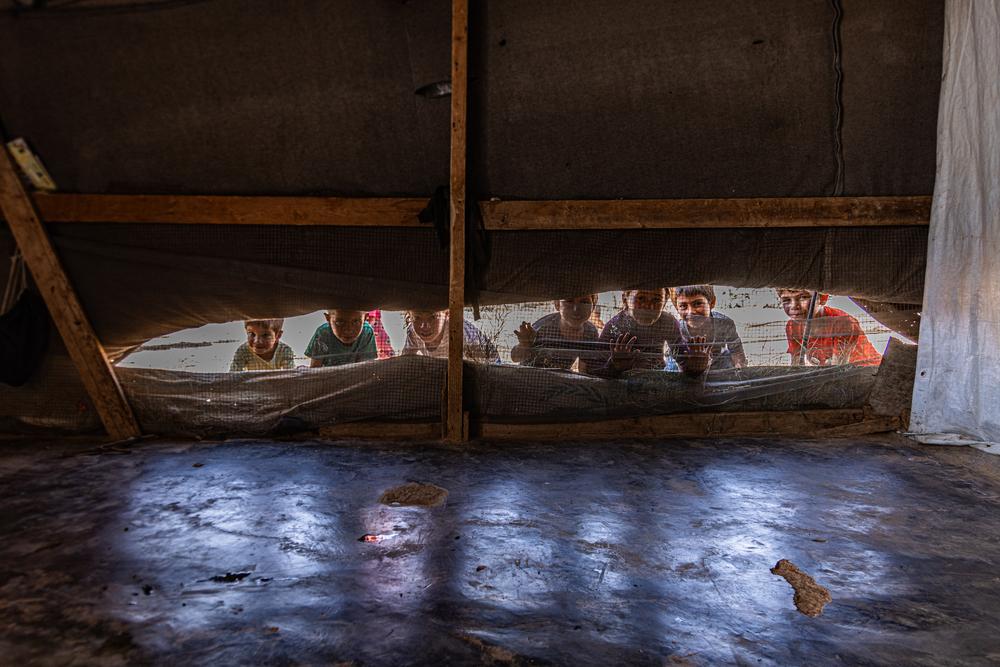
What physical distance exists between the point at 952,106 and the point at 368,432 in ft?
12.4

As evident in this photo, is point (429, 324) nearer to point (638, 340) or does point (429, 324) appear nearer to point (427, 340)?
point (427, 340)

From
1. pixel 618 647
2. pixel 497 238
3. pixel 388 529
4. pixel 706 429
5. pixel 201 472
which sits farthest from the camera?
pixel 706 429

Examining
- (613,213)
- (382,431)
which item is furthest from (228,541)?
(613,213)

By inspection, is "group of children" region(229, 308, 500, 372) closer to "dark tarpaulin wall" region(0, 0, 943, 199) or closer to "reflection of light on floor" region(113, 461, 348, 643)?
"dark tarpaulin wall" region(0, 0, 943, 199)

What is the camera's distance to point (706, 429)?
3.47m

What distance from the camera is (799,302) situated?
3.99m

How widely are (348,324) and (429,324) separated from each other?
0.65 m

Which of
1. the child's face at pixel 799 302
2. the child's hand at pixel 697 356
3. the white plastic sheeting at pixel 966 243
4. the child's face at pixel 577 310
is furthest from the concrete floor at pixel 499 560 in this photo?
the child's face at pixel 799 302

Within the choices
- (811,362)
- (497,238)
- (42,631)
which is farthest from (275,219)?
(811,362)

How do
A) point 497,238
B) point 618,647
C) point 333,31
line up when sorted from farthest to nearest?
point 497,238
point 333,31
point 618,647

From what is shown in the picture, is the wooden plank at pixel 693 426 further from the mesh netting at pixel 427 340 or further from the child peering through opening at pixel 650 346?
the child peering through opening at pixel 650 346

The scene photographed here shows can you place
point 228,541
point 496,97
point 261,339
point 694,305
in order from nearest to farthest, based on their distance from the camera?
point 228,541 → point 496,97 → point 694,305 → point 261,339

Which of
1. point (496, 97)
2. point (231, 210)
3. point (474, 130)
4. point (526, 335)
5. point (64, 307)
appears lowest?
point (526, 335)

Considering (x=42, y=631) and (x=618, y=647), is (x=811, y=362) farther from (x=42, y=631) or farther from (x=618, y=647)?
(x=42, y=631)
